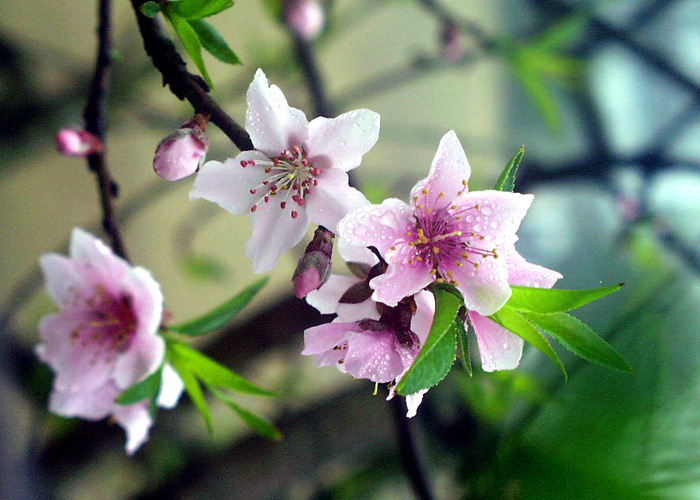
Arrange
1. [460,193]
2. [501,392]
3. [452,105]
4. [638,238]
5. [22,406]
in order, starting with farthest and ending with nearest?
[452,105] < [638,238] < [22,406] < [501,392] < [460,193]

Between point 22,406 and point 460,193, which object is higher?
point 460,193

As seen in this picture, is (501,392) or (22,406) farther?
(22,406)

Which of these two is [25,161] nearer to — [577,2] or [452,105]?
[452,105]

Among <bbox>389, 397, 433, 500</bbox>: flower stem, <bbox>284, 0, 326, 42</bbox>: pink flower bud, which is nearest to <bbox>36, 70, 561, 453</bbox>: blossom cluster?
<bbox>389, 397, 433, 500</bbox>: flower stem

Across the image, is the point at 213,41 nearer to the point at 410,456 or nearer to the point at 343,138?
the point at 343,138

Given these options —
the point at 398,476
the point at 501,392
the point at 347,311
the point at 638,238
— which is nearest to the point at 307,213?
the point at 347,311

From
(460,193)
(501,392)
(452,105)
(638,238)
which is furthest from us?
(452,105)

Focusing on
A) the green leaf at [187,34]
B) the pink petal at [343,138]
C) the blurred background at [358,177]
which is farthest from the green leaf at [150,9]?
the blurred background at [358,177]

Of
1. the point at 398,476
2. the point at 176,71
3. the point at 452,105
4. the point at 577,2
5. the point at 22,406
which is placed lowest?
the point at 398,476
